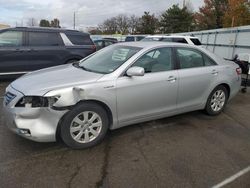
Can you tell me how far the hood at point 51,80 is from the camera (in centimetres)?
331

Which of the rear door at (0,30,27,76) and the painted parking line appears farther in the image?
the rear door at (0,30,27,76)

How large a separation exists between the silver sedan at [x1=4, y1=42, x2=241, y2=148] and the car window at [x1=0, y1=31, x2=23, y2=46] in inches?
155

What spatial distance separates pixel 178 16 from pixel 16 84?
4470cm

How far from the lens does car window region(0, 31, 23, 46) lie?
24.2 feet

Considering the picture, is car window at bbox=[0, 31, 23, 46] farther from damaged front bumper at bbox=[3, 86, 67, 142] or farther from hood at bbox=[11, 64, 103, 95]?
damaged front bumper at bbox=[3, 86, 67, 142]

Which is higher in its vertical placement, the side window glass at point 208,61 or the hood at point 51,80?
the side window glass at point 208,61

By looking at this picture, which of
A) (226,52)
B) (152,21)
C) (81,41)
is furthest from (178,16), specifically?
(81,41)

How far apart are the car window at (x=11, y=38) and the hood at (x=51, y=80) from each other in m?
4.11

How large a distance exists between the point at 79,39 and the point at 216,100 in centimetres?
527

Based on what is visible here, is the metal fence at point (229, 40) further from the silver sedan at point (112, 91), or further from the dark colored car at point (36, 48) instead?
the silver sedan at point (112, 91)

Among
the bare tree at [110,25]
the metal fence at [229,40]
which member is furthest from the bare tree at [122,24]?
the metal fence at [229,40]

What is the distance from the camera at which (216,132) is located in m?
4.34

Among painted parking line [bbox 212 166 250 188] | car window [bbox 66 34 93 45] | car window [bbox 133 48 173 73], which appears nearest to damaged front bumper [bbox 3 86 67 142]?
car window [bbox 133 48 173 73]

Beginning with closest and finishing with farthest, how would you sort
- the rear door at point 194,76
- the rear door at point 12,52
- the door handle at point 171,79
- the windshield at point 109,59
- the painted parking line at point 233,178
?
the painted parking line at point 233,178 → the windshield at point 109,59 → the door handle at point 171,79 → the rear door at point 194,76 → the rear door at point 12,52
